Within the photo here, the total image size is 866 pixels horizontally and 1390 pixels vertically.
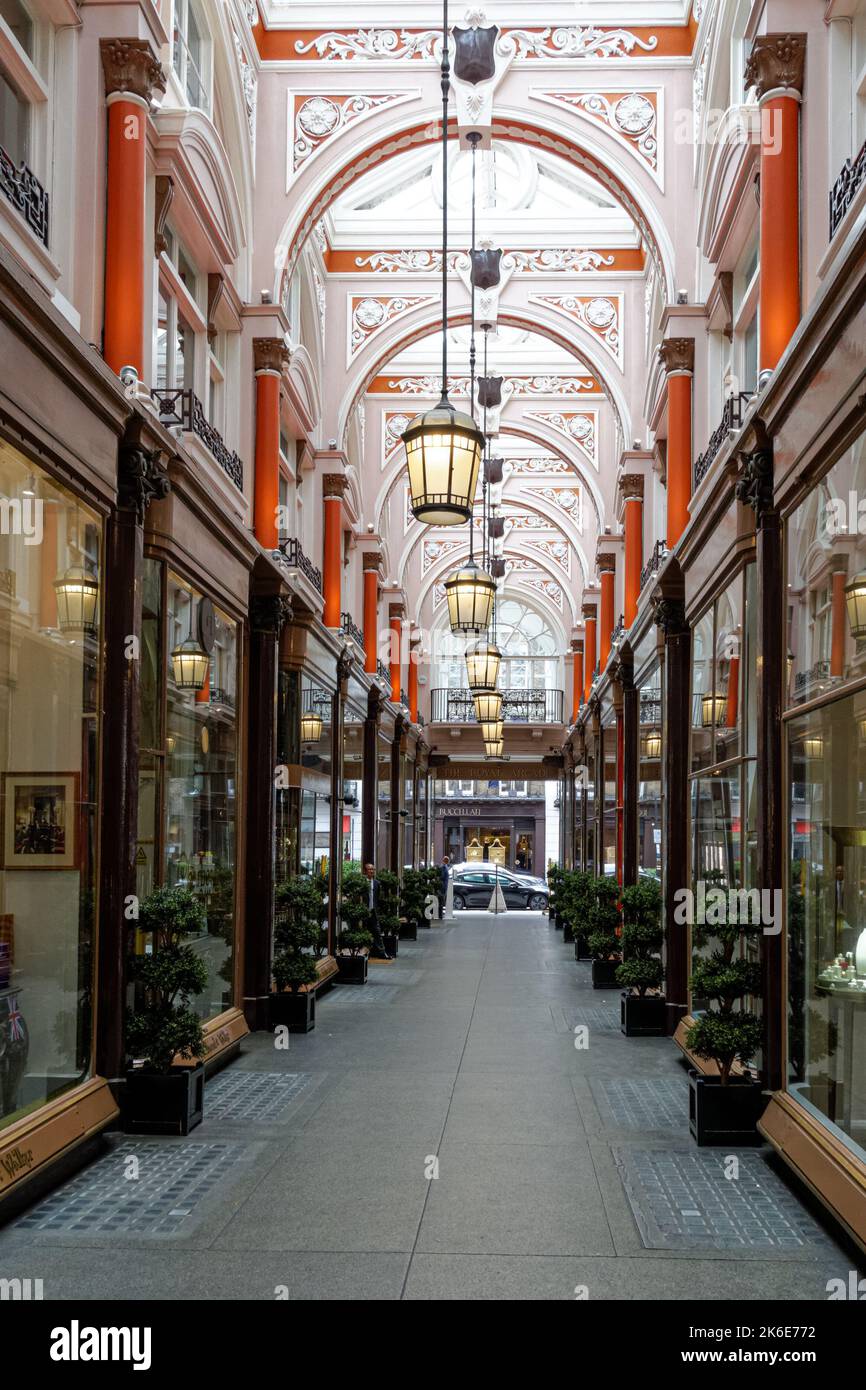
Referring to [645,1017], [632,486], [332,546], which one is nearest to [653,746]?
[645,1017]

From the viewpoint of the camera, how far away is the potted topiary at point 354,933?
54.2ft

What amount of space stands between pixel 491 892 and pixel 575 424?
1721 cm

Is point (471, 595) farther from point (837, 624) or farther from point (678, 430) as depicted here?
point (837, 624)

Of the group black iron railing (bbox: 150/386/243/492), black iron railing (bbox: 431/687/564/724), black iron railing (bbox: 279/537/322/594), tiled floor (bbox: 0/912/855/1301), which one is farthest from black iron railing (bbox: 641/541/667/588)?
black iron railing (bbox: 431/687/564/724)

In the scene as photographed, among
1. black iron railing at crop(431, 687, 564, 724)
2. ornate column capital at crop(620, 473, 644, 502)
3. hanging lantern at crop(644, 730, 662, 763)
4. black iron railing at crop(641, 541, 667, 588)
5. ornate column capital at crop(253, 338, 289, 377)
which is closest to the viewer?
ornate column capital at crop(253, 338, 289, 377)

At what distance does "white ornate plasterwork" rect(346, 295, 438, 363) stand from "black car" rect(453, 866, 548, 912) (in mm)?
21457

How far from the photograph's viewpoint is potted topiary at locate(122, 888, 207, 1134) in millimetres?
7855

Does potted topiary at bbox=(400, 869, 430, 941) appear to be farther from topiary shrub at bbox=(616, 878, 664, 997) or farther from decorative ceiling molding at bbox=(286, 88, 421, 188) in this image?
decorative ceiling molding at bbox=(286, 88, 421, 188)

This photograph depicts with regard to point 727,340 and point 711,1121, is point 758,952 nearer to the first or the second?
point 711,1121

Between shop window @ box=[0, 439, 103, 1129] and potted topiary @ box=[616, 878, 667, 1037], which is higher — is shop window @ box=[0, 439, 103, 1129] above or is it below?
above

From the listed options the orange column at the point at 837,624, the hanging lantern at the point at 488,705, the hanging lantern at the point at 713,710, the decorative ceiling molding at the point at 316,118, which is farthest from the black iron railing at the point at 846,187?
the hanging lantern at the point at 488,705

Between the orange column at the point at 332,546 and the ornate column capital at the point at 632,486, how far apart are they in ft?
13.3

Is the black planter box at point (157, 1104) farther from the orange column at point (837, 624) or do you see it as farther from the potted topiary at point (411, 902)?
the potted topiary at point (411, 902)
